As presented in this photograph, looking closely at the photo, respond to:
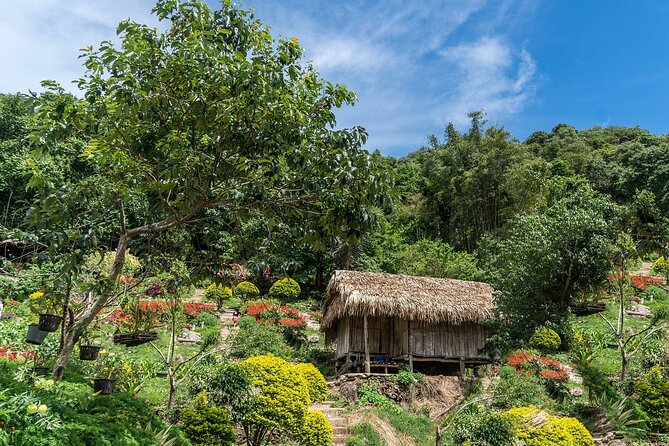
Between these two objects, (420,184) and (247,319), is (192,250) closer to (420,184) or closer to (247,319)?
(247,319)

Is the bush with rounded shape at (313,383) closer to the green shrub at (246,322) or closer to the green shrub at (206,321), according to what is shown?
the green shrub at (246,322)

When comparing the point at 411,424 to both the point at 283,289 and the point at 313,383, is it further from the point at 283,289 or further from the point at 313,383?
the point at 283,289

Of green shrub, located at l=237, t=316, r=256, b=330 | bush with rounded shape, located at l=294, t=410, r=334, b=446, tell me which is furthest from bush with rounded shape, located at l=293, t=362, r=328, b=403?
green shrub, located at l=237, t=316, r=256, b=330

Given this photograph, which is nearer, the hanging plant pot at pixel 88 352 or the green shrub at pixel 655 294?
the hanging plant pot at pixel 88 352

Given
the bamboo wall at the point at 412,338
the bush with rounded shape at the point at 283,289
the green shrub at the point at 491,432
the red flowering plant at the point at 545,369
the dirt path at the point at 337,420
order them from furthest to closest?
1. the bush with rounded shape at the point at 283,289
2. the bamboo wall at the point at 412,338
3. the red flowering plant at the point at 545,369
4. the dirt path at the point at 337,420
5. the green shrub at the point at 491,432

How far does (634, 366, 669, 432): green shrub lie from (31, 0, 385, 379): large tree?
1096cm

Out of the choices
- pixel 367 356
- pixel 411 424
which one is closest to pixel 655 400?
pixel 411 424

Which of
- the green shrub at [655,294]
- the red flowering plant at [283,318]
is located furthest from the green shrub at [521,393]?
the green shrub at [655,294]

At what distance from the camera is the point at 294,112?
5219 millimetres

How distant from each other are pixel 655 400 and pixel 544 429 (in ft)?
16.5

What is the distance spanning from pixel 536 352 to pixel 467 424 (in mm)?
8758

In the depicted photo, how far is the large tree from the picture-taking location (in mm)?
4691

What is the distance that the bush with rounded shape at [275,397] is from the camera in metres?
9.27

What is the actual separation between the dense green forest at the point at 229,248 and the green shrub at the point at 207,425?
3 cm
